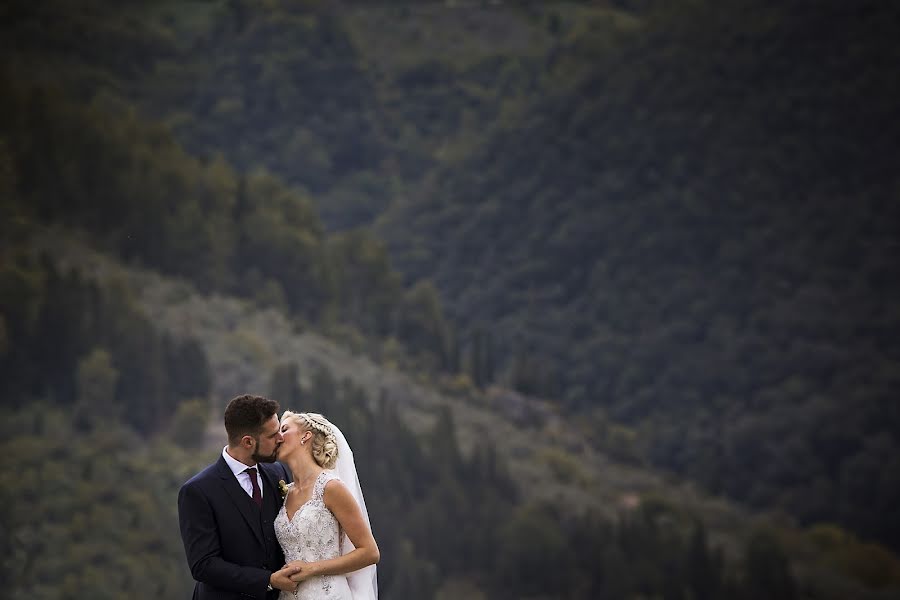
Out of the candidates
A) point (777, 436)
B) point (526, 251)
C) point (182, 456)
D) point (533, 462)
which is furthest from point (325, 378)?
point (526, 251)

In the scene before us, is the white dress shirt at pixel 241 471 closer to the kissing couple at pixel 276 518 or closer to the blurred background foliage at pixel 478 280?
the kissing couple at pixel 276 518

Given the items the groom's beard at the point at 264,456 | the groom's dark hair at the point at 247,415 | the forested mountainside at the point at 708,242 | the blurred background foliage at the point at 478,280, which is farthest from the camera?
the forested mountainside at the point at 708,242

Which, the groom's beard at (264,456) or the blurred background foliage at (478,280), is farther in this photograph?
the blurred background foliage at (478,280)

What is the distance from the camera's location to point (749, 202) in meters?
69.0

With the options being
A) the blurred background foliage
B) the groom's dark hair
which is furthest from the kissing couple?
the blurred background foliage

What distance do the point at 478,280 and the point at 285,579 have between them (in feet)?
206

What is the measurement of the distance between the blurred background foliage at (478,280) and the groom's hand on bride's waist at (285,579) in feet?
93.0

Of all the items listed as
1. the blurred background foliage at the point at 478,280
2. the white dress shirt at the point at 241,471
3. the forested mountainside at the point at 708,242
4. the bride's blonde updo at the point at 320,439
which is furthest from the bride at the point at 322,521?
the forested mountainside at the point at 708,242

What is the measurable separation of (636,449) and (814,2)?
23759 millimetres

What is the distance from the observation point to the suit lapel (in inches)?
191

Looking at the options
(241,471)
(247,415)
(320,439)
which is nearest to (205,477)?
(241,471)

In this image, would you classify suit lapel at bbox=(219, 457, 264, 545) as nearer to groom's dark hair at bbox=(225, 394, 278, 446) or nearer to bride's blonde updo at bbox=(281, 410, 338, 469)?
groom's dark hair at bbox=(225, 394, 278, 446)

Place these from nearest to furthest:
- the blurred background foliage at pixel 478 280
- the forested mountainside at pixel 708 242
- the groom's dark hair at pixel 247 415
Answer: the groom's dark hair at pixel 247 415, the blurred background foliage at pixel 478 280, the forested mountainside at pixel 708 242

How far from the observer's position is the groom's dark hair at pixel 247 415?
4.73 meters
